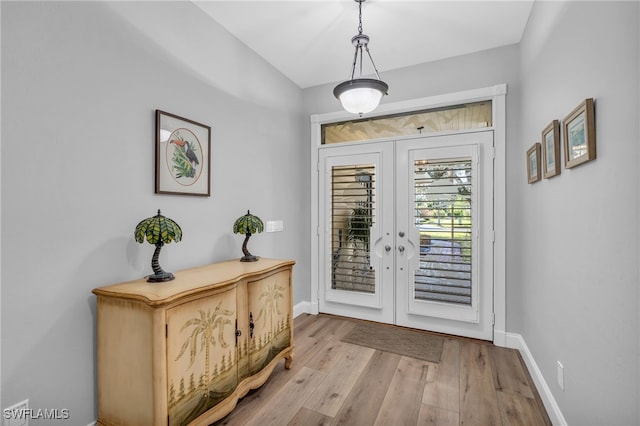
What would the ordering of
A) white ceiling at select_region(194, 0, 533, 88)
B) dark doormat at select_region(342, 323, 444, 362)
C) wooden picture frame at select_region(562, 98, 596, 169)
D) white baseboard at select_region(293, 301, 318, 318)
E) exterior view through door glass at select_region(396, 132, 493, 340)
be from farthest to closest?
white baseboard at select_region(293, 301, 318, 318), exterior view through door glass at select_region(396, 132, 493, 340), dark doormat at select_region(342, 323, 444, 362), white ceiling at select_region(194, 0, 533, 88), wooden picture frame at select_region(562, 98, 596, 169)

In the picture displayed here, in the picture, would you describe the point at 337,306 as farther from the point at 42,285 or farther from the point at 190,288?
the point at 42,285

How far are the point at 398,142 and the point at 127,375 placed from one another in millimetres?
2896

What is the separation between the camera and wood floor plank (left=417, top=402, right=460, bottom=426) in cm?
182

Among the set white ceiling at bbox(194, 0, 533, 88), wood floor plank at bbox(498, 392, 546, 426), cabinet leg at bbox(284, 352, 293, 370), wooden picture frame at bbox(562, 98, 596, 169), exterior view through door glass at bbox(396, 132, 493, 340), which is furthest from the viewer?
exterior view through door glass at bbox(396, 132, 493, 340)

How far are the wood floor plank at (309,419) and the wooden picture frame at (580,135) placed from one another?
1897 mm

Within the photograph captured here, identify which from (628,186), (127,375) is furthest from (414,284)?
(127,375)

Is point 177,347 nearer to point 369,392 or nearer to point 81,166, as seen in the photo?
point 81,166

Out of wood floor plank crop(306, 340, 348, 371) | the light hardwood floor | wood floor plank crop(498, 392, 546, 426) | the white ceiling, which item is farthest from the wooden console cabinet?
the white ceiling

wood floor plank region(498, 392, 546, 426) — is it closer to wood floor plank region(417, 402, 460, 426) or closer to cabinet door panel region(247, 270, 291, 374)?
→ wood floor plank region(417, 402, 460, 426)

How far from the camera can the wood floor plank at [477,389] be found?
187 cm

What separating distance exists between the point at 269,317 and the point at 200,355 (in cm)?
63

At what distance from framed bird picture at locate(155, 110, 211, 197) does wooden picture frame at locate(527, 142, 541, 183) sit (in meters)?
2.36

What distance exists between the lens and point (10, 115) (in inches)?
53.9

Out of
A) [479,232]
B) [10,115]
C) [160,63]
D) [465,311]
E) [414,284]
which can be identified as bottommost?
[465,311]
